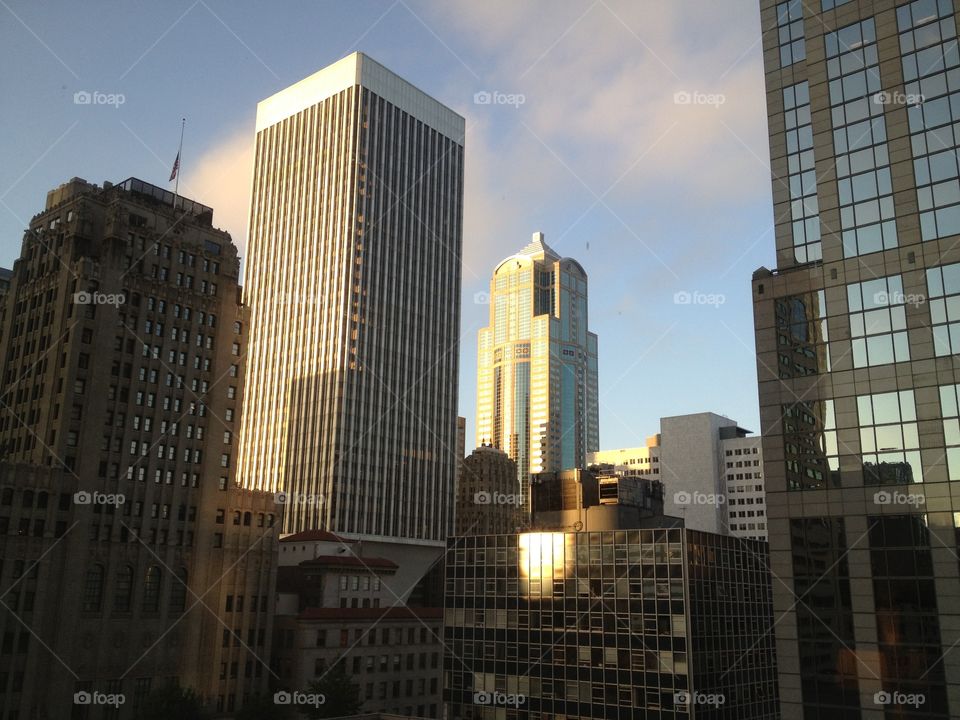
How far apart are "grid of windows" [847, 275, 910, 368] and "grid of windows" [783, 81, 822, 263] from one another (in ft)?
15.9

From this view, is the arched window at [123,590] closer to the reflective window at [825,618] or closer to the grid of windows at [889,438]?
the reflective window at [825,618]

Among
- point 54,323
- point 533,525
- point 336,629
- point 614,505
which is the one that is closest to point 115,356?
point 54,323

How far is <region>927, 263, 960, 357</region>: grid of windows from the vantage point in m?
55.1

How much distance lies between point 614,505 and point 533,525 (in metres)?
13.1

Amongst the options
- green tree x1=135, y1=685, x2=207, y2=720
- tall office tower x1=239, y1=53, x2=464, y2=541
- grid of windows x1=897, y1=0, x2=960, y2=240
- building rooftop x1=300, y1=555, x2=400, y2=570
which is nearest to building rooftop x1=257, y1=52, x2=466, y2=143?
A: tall office tower x1=239, y1=53, x2=464, y2=541

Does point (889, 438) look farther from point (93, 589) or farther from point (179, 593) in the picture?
point (93, 589)

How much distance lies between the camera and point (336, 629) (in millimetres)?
118375

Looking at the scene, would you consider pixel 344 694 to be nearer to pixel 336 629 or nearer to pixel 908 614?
pixel 336 629

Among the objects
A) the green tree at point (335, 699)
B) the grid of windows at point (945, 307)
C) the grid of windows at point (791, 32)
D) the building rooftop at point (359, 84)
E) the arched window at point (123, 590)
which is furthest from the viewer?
the building rooftop at point (359, 84)

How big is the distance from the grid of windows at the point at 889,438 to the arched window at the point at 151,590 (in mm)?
87909

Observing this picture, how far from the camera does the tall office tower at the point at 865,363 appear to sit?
53.2 meters

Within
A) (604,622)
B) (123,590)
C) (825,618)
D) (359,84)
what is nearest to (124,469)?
(123,590)

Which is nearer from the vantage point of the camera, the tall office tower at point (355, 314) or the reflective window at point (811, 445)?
the reflective window at point (811, 445)

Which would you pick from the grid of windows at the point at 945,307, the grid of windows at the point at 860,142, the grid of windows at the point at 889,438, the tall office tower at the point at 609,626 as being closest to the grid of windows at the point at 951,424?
the grid of windows at the point at 889,438
